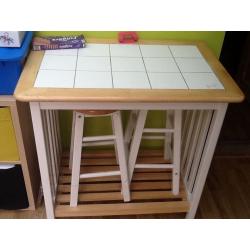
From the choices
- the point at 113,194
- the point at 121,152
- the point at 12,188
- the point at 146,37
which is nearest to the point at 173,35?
the point at 146,37

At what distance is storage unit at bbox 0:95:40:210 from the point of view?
1198 millimetres

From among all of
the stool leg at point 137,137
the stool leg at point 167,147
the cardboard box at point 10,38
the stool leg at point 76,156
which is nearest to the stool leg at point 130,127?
the stool leg at point 137,137

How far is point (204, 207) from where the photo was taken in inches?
66.6

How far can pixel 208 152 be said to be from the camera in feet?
4.27

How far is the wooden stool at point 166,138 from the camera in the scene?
4.46ft

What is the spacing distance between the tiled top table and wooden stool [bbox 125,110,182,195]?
0.10m

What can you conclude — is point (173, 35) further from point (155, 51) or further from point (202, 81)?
point (202, 81)

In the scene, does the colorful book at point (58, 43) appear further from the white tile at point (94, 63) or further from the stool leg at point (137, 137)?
the stool leg at point (137, 137)

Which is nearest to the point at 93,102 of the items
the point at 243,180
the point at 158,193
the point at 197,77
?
the point at 197,77

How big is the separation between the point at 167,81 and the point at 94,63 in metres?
0.32

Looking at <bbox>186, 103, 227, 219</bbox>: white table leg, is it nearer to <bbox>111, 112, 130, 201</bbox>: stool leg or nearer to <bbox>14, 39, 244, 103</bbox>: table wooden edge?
<bbox>14, 39, 244, 103</bbox>: table wooden edge

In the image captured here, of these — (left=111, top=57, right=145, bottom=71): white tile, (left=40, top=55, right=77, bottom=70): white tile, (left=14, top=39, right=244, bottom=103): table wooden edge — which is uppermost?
(left=111, top=57, right=145, bottom=71): white tile

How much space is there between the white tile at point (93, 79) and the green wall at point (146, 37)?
364mm

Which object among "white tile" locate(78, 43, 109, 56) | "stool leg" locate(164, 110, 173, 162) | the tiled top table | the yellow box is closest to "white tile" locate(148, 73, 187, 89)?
the tiled top table
